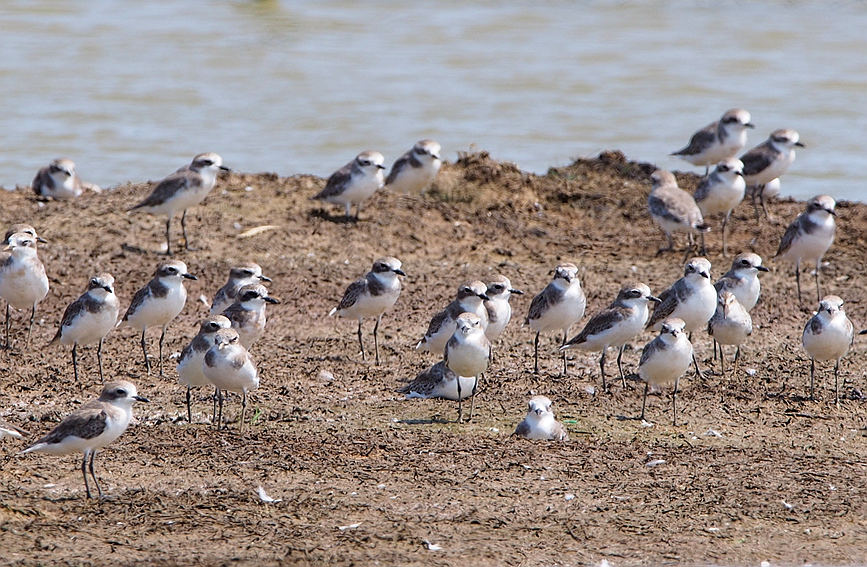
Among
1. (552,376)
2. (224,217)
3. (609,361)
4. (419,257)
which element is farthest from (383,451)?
(224,217)

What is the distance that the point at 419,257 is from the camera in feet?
50.4

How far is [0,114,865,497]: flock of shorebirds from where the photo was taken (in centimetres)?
997

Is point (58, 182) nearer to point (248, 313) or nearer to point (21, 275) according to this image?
point (21, 275)

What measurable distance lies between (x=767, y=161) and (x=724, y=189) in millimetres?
1493

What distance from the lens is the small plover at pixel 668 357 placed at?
10445 mm

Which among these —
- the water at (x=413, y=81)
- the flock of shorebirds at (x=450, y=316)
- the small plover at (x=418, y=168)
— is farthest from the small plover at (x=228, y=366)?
the water at (x=413, y=81)

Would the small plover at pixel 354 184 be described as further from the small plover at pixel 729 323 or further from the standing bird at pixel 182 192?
the small plover at pixel 729 323

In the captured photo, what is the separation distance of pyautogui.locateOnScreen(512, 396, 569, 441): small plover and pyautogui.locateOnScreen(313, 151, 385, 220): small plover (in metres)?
6.81

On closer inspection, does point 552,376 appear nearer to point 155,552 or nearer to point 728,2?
point 155,552

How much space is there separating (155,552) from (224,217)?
29.1 feet

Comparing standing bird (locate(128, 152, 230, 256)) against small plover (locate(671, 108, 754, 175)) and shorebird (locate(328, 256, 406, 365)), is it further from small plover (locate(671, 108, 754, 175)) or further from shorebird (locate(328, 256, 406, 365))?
small plover (locate(671, 108, 754, 175))

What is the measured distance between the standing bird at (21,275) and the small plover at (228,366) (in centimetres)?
306

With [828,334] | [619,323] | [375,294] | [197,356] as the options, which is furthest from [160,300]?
[828,334]

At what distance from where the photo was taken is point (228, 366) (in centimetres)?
991
